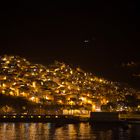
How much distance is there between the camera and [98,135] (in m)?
44.0

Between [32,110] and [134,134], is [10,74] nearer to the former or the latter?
[32,110]

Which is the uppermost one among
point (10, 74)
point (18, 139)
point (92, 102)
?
point (10, 74)

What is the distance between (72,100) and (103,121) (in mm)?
25735

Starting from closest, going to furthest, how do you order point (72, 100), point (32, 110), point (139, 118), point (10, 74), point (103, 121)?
point (103, 121)
point (139, 118)
point (32, 110)
point (72, 100)
point (10, 74)

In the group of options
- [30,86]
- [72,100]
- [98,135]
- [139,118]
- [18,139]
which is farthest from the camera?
[30,86]

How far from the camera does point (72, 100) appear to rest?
277 ft

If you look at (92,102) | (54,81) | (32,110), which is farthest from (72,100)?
(54,81)

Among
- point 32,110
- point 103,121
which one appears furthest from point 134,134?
point 32,110

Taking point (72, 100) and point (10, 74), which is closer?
point (72, 100)

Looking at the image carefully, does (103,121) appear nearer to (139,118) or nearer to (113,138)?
(139,118)

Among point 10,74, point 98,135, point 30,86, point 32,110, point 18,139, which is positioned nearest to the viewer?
point 18,139

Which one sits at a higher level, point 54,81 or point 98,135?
point 54,81

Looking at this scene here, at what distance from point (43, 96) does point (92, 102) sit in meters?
7.66

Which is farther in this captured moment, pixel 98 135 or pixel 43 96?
pixel 43 96
